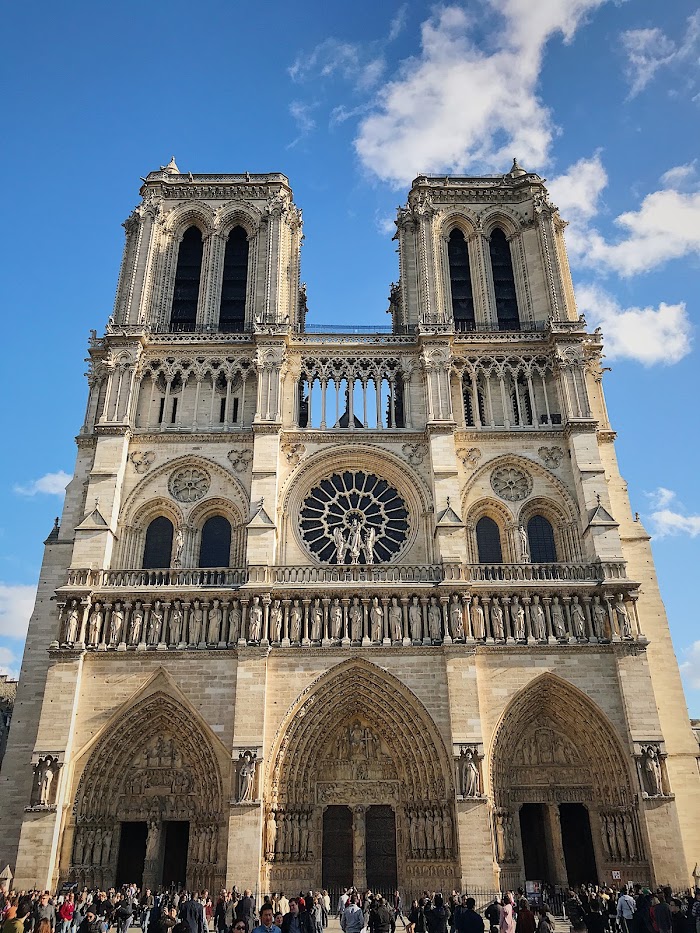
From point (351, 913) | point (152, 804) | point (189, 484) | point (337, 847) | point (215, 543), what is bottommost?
point (351, 913)

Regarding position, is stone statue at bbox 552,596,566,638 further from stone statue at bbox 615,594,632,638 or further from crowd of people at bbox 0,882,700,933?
crowd of people at bbox 0,882,700,933

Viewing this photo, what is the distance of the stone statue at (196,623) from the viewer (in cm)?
1947

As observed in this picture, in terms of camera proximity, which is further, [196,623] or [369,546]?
[369,546]

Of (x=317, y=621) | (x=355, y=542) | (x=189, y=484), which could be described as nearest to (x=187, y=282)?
(x=189, y=484)

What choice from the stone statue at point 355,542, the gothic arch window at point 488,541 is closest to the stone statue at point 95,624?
the stone statue at point 355,542

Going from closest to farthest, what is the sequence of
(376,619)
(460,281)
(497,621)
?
(376,619) → (497,621) → (460,281)

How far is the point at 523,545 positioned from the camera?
858 inches

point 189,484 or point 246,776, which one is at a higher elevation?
point 189,484

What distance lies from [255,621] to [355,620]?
250cm

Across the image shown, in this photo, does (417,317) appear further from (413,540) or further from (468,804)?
(468,804)

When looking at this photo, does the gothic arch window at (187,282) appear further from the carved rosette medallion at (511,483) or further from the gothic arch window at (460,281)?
the carved rosette medallion at (511,483)

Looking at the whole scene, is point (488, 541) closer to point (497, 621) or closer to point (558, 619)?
point (497, 621)

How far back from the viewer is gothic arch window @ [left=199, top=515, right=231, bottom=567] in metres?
22.0

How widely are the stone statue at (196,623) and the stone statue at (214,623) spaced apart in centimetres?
23
